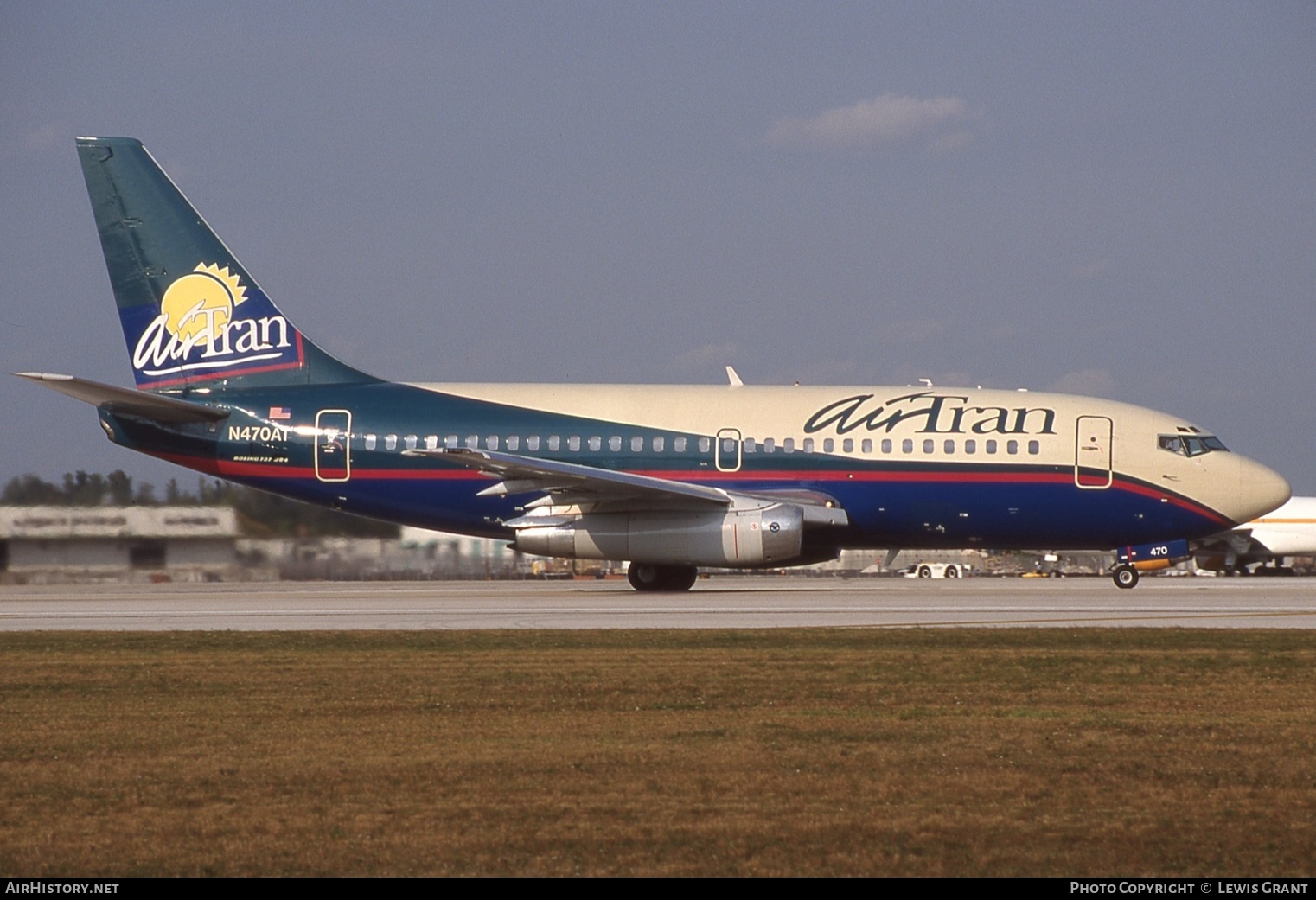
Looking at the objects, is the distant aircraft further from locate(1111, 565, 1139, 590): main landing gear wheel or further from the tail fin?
the tail fin

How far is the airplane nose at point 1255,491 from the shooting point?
3025cm

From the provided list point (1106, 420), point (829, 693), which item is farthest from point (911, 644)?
point (1106, 420)

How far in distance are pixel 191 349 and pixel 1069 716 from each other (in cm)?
2433

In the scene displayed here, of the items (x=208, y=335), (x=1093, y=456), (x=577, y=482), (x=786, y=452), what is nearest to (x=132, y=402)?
(x=208, y=335)

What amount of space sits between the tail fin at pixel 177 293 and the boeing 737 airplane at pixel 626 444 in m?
0.04

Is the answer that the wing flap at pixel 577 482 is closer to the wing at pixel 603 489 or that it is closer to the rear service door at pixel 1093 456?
the wing at pixel 603 489

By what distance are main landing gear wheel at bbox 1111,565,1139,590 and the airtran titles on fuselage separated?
181 inches

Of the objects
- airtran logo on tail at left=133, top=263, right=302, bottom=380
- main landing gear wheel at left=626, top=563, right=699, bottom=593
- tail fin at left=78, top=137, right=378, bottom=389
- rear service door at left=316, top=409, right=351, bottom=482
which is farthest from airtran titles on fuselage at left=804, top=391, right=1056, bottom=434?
airtran logo on tail at left=133, top=263, right=302, bottom=380

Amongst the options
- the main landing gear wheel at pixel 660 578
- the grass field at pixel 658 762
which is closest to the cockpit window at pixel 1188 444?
the main landing gear wheel at pixel 660 578

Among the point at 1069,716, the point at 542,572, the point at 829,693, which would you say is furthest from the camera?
the point at 542,572

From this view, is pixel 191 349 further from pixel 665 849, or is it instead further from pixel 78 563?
pixel 665 849

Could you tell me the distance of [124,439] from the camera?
3102 cm

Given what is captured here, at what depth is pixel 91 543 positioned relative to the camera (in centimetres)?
3058

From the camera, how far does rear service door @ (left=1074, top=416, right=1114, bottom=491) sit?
30.0 metres
